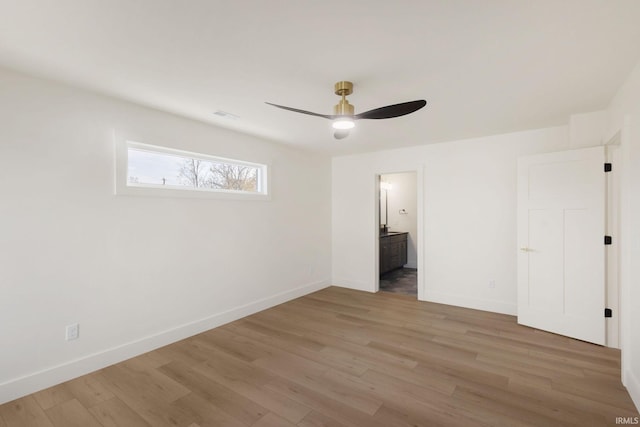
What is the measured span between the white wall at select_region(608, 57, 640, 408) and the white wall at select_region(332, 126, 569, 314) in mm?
1456

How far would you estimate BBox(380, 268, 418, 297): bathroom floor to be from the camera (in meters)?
5.48

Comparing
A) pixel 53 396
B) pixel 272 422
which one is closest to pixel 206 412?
pixel 272 422

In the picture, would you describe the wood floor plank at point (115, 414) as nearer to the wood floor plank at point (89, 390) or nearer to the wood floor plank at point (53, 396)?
the wood floor plank at point (89, 390)

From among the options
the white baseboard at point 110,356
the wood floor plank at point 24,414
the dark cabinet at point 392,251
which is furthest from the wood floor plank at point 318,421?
the dark cabinet at point 392,251

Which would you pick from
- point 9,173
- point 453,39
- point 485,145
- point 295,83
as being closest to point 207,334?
point 9,173

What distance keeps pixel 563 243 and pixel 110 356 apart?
16.1ft

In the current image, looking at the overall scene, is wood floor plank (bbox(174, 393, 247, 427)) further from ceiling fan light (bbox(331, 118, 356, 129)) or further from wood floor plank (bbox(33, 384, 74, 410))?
ceiling fan light (bbox(331, 118, 356, 129))

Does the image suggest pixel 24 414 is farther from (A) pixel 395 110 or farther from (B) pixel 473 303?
(B) pixel 473 303

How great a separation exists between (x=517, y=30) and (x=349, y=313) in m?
3.61

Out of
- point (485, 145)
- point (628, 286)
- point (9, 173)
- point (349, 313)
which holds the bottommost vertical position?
point (349, 313)

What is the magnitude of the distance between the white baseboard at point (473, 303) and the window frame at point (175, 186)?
303 cm

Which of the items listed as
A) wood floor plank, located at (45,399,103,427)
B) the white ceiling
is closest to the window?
the white ceiling

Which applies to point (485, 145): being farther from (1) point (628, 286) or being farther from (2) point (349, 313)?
(2) point (349, 313)

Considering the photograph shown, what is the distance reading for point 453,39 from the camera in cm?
190
